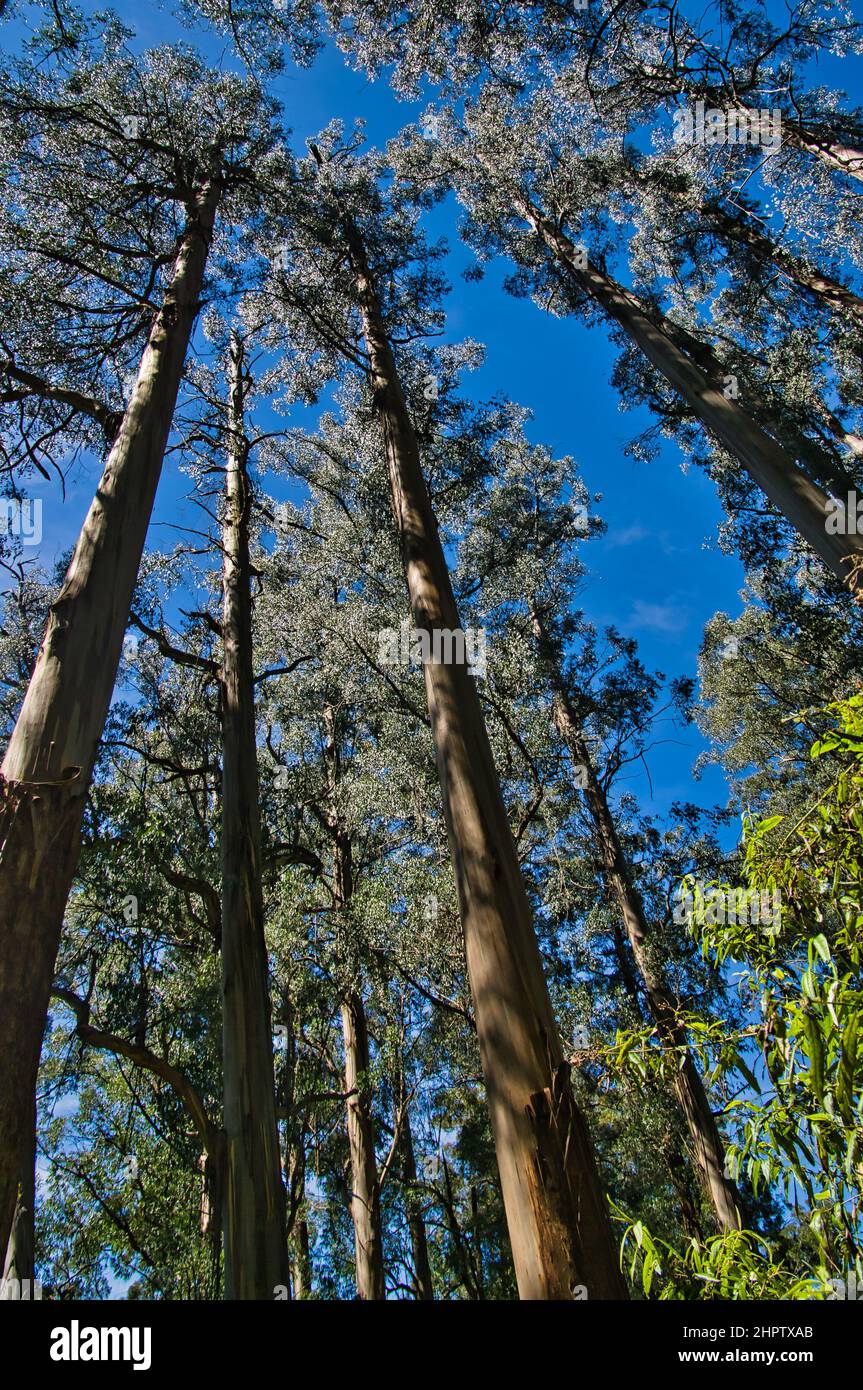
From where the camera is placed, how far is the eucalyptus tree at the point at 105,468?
2021 millimetres

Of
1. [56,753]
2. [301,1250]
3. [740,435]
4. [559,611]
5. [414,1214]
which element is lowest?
[301,1250]

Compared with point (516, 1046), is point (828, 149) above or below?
above

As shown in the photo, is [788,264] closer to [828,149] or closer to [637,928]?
[828,149]

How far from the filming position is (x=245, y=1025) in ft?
15.1

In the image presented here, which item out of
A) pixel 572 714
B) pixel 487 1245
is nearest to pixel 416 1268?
pixel 487 1245

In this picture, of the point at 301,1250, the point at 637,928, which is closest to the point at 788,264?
the point at 637,928

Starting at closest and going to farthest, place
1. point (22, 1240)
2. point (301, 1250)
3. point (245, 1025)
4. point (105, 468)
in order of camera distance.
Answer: point (105, 468)
point (22, 1240)
point (245, 1025)
point (301, 1250)

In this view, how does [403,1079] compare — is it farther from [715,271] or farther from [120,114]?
[715,271]

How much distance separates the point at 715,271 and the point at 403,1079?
12.9 meters

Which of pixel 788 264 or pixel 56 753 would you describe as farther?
pixel 788 264

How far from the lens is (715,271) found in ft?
37.3

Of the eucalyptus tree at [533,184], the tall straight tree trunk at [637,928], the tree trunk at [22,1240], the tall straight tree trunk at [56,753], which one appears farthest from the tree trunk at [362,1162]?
the eucalyptus tree at [533,184]

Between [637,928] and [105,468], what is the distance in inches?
335

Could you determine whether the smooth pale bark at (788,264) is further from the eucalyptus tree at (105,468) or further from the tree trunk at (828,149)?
the eucalyptus tree at (105,468)
